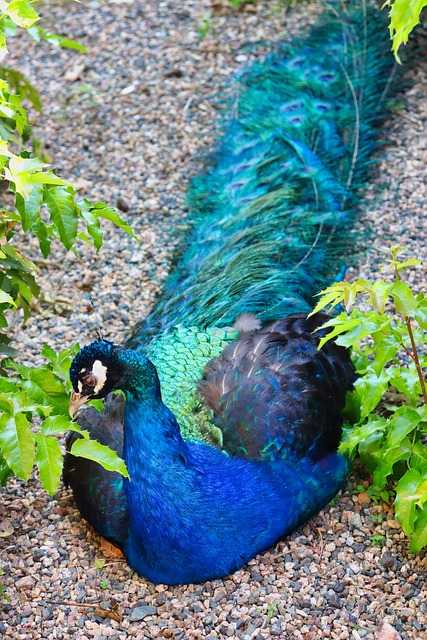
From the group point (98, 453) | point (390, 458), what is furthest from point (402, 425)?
point (98, 453)

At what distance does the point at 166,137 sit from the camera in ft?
17.7

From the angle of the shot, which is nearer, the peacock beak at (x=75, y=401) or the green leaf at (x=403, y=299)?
the green leaf at (x=403, y=299)

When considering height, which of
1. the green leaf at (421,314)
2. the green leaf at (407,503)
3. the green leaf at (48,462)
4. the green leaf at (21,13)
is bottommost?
the green leaf at (407,503)

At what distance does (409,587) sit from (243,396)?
2.70 feet

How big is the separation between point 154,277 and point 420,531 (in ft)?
6.31

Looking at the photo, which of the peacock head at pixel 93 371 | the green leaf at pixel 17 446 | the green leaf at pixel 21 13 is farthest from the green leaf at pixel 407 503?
the green leaf at pixel 21 13

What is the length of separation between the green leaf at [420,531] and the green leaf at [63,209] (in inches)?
54.6

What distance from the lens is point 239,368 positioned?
339 centimetres

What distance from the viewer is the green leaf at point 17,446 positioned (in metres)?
2.51

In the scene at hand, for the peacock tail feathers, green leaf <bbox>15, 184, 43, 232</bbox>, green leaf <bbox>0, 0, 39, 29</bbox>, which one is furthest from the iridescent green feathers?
green leaf <bbox>0, 0, 39, 29</bbox>

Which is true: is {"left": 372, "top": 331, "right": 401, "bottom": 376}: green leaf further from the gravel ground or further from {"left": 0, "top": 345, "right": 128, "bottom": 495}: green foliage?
{"left": 0, "top": 345, "right": 128, "bottom": 495}: green foliage

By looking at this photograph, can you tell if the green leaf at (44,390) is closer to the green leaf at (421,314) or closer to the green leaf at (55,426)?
the green leaf at (55,426)

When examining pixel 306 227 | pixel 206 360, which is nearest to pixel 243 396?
pixel 206 360

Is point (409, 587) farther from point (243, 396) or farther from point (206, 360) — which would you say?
point (206, 360)
